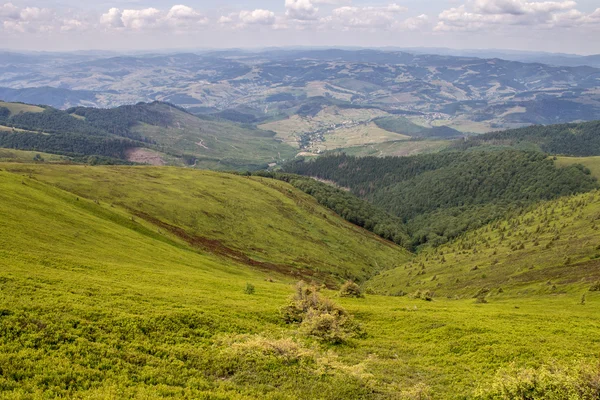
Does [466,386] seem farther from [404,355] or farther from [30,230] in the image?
[30,230]

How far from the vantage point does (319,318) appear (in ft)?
114

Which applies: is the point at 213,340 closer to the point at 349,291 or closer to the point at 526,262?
the point at 349,291

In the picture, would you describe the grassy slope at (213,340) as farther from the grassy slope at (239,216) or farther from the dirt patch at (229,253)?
the grassy slope at (239,216)

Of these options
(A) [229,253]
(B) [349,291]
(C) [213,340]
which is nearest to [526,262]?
(B) [349,291]

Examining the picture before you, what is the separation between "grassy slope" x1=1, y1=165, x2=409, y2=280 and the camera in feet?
371

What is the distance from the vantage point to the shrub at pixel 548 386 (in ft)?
70.1

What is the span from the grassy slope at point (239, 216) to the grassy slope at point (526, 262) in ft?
84.0

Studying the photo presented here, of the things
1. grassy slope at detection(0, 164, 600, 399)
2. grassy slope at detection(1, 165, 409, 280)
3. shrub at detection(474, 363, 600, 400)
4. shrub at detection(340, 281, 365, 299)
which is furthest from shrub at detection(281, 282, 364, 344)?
grassy slope at detection(1, 165, 409, 280)

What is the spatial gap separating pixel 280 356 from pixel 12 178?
233 feet

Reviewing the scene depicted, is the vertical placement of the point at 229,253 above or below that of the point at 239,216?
above

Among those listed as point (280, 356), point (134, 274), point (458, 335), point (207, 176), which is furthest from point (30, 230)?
point (207, 176)

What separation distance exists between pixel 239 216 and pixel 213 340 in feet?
373

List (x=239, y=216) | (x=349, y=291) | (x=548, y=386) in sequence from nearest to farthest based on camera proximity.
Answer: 1. (x=548, y=386)
2. (x=349, y=291)
3. (x=239, y=216)

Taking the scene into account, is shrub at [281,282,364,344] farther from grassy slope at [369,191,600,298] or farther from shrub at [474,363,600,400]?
grassy slope at [369,191,600,298]
